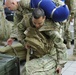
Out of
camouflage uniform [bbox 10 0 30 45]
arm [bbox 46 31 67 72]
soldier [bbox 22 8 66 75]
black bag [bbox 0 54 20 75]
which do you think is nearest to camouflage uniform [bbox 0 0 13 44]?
camouflage uniform [bbox 10 0 30 45]

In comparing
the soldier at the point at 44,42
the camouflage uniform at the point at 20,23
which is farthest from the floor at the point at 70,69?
the soldier at the point at 44,42

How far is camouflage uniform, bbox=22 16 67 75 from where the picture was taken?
8.90ft

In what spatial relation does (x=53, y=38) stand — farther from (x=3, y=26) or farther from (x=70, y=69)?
(x=3, y=26)

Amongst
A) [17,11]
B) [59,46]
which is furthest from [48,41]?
[17,11]

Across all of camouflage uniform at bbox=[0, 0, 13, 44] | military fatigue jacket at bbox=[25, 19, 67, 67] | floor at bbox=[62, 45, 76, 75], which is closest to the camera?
military fatigue jacket at bbox=[25, 19, 67, 67]

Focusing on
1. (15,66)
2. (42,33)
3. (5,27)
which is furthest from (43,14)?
(5,27)

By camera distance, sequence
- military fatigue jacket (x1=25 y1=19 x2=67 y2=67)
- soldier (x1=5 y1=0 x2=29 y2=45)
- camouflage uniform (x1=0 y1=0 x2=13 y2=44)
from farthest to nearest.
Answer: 1. camouflage uniform (x1=0 y1=0 x2=13 y2=44)
2. soldier (x1=5 y1=0 x2=29 y2=45)
3. military fatigue jacket (x1=25 y1=19 x2=67 y2=67)

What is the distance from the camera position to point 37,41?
281 cm

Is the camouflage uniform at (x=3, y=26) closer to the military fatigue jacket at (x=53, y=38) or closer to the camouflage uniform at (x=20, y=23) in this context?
the camouflage uniform at (x=20, y=23)

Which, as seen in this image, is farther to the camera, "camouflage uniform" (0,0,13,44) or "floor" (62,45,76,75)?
"camouflage uniform" (0,0,13,44)

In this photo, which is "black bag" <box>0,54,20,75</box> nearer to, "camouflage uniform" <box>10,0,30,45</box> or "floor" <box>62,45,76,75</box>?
"camouflage uniform" <box>10,0,30,45</box>

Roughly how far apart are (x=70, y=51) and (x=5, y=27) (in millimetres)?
1583

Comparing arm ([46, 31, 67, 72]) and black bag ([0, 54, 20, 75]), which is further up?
arm ([46, 31, 67, 72])

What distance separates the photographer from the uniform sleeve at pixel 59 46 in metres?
2.72
